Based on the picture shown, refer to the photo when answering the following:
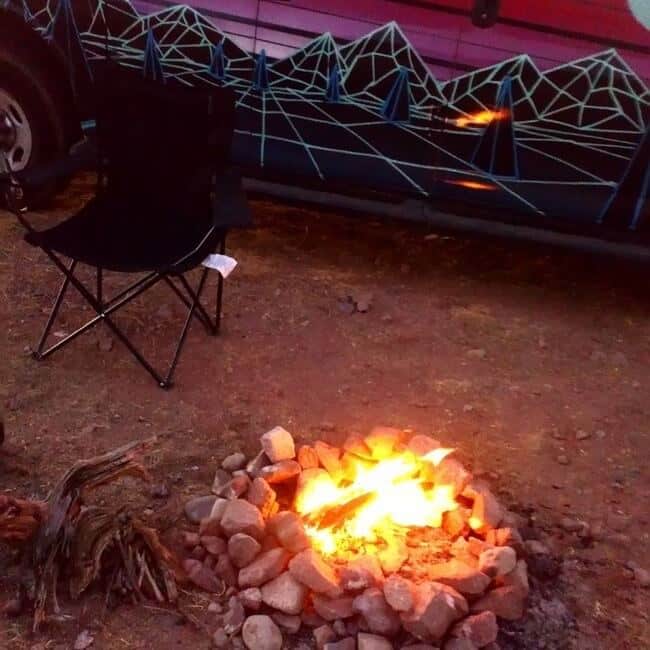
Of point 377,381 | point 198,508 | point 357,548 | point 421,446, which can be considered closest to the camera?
point 357,548

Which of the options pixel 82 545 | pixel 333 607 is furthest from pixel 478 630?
pixel 82 545

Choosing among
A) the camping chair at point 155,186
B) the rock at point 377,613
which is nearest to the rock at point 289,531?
the rock at point 377,613

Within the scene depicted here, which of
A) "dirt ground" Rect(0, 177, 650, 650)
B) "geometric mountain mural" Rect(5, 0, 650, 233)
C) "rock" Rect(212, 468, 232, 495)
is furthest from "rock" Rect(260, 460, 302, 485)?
"geometric mountain mural" Rect(5, 0, 650, 233)

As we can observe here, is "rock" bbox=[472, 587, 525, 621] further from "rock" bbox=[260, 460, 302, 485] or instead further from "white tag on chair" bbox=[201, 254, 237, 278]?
"white tag on chair" bbox=[201, 254, 237, 278]

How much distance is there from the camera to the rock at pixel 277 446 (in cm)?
277

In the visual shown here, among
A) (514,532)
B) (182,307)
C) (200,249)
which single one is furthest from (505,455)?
(182,307)

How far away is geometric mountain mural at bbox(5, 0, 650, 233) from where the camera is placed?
150 inches

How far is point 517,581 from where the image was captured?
238 cm

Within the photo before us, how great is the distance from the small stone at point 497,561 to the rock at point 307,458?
2.06 feet

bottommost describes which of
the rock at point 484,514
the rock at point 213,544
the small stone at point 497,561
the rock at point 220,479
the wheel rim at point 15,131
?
the rock at point 220,479

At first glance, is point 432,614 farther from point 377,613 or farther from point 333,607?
point 333,607

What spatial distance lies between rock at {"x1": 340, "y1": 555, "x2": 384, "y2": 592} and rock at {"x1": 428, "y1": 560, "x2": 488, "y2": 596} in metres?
0.15

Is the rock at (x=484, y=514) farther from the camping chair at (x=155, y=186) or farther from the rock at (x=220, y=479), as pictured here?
the camping chair at (x=155, y=186)

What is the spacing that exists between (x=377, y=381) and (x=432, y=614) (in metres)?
1.44
